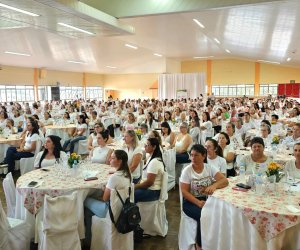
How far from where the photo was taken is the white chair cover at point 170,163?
5.36m

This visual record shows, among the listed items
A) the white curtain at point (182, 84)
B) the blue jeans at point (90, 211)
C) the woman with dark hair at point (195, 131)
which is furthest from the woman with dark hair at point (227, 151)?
the white curtain at point (182, 84)

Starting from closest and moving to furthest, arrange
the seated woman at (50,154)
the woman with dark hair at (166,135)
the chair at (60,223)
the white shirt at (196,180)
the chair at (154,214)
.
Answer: the chair at (60,223), the white shirt at (196,180), the chair at (154,214), the seated woman at (50,154), the woman with dark hair at (166,135)

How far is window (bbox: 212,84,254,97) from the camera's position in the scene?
944 inches

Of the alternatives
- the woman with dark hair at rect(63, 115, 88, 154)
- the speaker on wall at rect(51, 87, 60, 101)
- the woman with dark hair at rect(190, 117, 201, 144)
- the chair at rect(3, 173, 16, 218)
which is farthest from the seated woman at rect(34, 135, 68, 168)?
the speaker on wall at rect(51, 87, 60, 101)

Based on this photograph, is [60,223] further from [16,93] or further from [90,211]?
[16,93]

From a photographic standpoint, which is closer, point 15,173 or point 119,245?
point 119,245

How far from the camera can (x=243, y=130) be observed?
736 cm

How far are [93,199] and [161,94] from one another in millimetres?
18443

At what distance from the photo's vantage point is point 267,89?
77.5ft

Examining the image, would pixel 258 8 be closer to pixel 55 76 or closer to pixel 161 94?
pixel 161 94

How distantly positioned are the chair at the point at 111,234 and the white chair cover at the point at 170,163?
2172mm

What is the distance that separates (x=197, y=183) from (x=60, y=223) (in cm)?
147

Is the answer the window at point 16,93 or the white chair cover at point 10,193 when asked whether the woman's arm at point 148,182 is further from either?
the window at point 16,93

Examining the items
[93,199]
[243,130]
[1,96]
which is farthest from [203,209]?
[1,96]
